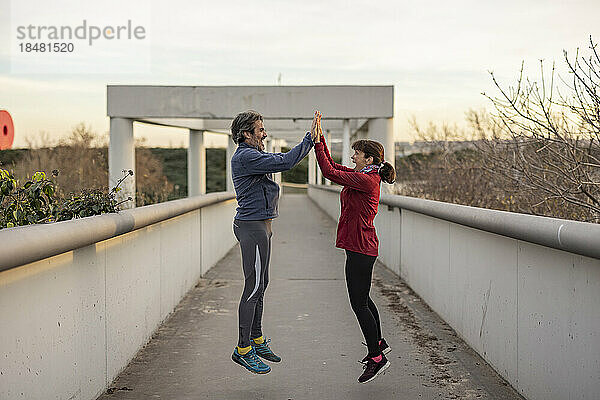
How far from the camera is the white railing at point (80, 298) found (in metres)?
3.70

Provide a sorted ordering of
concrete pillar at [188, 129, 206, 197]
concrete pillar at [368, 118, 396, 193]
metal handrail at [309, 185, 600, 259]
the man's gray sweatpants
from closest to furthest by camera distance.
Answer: metal handrail at [309, 185, 600, 259], the man's gray sweatpants, concrete pillar at [368, 118, 396, 193], concrete pillar at [188, 129, 206, 197]

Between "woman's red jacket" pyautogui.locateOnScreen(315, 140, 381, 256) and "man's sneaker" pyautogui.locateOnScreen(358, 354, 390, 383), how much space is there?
2.50 ft

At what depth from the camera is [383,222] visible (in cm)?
1295

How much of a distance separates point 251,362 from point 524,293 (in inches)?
76.7

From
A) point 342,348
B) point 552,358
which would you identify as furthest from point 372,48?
point 552,358

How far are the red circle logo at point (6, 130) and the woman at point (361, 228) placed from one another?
17.4ft

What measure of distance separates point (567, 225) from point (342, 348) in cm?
281

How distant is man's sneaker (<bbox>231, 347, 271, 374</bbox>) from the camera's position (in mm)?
5617

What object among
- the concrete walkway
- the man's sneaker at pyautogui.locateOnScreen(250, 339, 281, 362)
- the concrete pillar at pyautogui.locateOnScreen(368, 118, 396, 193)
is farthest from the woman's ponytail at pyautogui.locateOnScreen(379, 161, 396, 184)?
the concrete pillar at pyautogui.locateOnScreen(368, 118, 396, 193)

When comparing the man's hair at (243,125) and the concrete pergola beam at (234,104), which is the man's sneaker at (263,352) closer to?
the man's hair at (243,125)

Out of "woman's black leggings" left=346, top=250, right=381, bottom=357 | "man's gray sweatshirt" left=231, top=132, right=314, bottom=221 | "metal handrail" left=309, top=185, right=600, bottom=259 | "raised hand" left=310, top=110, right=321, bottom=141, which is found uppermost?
"raised hand" left=310, top=110, right=321, bottom=141

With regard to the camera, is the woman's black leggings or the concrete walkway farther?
the woman's black leggings

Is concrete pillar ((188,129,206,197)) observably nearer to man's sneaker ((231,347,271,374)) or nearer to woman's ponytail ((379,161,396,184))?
woman's ponytail ((379,161,396,184))

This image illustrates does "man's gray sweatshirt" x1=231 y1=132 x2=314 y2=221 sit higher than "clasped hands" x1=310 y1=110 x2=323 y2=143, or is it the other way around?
"clasped hands" x1=310 y1=110 x2=323 y2=143
